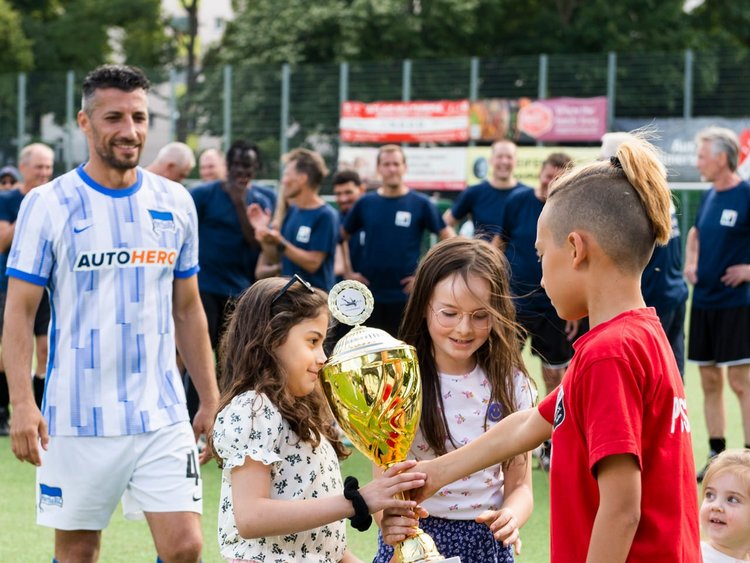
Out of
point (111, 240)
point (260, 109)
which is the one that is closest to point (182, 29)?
point (260, 109)

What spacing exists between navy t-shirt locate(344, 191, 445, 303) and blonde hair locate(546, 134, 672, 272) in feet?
21.2

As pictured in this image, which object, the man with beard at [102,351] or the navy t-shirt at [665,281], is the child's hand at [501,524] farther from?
the navy t-shirt at [665,281]

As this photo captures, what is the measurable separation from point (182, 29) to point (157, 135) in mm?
16782

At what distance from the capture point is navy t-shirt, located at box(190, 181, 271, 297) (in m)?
8.09

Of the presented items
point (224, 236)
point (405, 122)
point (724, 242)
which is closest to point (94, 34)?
point (405, 122)

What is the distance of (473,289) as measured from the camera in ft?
10.0

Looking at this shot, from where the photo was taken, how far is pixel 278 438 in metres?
2.85

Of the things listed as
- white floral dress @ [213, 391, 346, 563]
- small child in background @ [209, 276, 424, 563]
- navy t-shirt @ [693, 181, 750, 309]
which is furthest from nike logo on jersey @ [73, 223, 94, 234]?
navy t-shirt @ [693, 181, 750, 309]

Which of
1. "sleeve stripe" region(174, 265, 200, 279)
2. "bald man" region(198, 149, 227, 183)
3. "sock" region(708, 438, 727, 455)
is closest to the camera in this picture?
"sleeve stripe" region(174, 265, 200, 279)

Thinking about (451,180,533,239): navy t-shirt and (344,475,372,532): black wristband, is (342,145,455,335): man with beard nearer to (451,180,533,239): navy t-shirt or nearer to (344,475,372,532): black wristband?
(451,180,533,239): navy t-shirt

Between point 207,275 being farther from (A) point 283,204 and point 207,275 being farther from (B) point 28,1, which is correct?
(B) point 28,1

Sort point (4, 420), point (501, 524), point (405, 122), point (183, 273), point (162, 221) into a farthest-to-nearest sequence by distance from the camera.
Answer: point (405, 122)
point (4, 420)
point (183, 273)
point (162, 221)
point (501, 524)

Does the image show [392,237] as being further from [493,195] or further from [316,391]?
[316,391]

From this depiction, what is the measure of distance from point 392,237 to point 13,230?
283cm
